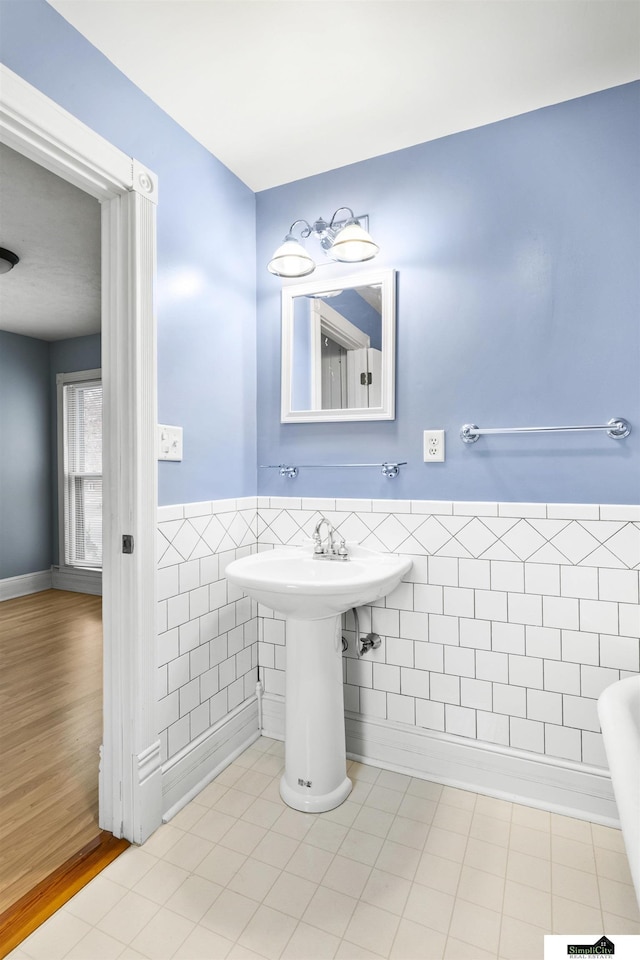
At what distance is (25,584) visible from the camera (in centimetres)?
501

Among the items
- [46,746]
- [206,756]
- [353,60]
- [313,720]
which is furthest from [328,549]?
[353,60]

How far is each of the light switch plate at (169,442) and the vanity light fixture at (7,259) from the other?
2.28m

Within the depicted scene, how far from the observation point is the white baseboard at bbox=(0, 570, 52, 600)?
15.8 feet

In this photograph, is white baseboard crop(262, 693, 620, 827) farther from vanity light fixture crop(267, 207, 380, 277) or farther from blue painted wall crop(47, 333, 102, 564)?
blue painted wall crop(47, 333, 102, 564)

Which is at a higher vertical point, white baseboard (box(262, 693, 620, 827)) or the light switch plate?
the light switch plate

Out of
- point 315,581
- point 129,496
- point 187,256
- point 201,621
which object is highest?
point 187,256

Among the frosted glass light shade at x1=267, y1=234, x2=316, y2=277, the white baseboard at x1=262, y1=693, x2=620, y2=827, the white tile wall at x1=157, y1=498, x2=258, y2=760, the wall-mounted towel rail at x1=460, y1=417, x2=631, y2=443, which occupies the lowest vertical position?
the white baseboard at x1=262, y1=693, x2=620, y2=827

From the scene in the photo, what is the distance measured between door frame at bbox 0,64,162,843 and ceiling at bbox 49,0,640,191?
1.12 feet

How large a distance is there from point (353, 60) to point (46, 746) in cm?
284

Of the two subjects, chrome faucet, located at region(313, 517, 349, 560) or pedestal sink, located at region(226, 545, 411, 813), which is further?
chrome faucet, located at region(313, 517, 349, 560)

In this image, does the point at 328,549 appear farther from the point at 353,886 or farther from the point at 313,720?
the point at 353,886

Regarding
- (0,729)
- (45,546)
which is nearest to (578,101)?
(0,729)

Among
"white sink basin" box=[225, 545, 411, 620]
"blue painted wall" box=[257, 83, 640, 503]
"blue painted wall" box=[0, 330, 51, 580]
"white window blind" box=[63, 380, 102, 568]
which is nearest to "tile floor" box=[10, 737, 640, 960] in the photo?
"white sink basin" box=[225, 545, 411, 620]

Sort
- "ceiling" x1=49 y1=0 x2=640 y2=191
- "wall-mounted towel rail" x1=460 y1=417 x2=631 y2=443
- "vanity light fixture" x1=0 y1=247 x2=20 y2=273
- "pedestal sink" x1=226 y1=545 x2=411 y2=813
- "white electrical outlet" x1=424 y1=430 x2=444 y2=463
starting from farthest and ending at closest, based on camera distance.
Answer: "vanity light fixture" x1=0 y1=247 x2=20 y2=273 → "white electrical outlet" x1=424 y1=430 x2=444 y2=463 → "pedestal sink" x1=226 y1=545 x2=411 y2=813 → "wall-mounted towel rail" x1=460 y1=417 x2=631 y2=443 → "ceiling" x1=49 y1=0 x2=640 y2=191
